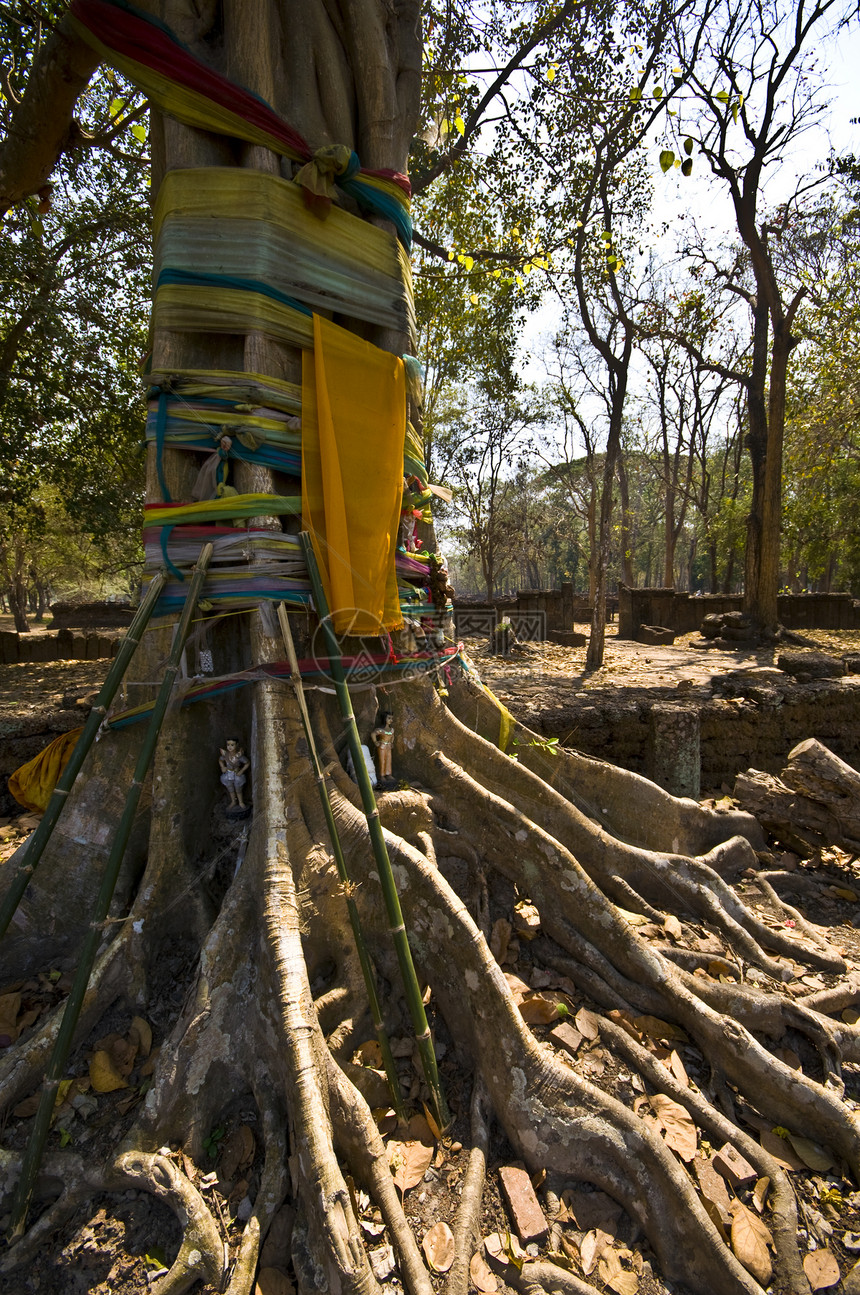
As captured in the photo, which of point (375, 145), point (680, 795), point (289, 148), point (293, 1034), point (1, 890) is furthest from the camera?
point (680, 795)

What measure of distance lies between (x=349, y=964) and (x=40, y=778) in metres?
2.17

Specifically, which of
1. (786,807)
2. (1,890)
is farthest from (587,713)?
(1,890)

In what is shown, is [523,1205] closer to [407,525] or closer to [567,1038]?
[567,1038]

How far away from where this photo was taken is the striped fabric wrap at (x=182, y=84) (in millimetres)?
2826

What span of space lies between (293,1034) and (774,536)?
51.7ft

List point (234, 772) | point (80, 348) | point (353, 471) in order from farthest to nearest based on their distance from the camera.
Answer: point (80, 348) → point (353, 471) → point (234, 772)

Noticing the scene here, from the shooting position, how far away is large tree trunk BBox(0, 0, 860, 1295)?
6.67 ft

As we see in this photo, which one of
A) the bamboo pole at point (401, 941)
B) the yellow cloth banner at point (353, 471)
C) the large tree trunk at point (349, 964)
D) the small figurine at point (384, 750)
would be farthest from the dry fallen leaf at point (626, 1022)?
the yellow cloth banner at point (353, 471)

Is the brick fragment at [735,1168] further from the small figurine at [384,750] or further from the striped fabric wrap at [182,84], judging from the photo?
the striped fabric wrap at [182,84]

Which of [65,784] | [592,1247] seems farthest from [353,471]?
[592,1247]

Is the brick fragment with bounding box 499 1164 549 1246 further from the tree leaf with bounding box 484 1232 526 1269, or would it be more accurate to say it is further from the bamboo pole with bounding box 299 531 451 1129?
the bamboo pole with bounding box 299 531 451 1129

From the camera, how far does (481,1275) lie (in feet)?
6.41

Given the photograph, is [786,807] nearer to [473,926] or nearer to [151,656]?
[473,926]

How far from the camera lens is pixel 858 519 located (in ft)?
72.3
